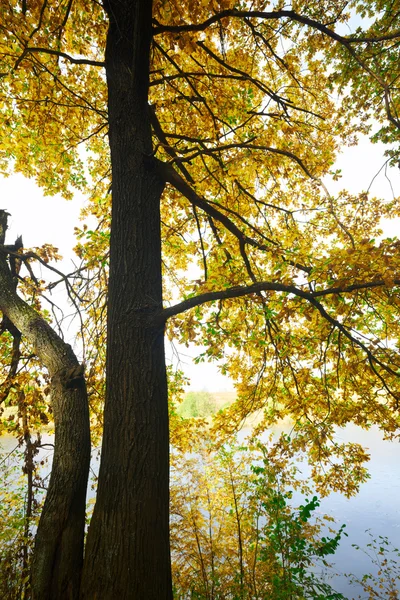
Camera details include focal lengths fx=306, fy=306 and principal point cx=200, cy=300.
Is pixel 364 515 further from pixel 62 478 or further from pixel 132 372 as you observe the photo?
pixel 132 372

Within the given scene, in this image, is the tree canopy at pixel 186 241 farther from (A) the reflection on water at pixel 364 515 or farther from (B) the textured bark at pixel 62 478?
(A) the reflection on water at pixel 364 515

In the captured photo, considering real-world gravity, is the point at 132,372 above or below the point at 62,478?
above

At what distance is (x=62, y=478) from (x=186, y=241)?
112 inches

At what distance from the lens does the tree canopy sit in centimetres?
178

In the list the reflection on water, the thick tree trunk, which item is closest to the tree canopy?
the thick tree trunk

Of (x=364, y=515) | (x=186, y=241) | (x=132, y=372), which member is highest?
(x=186, y=241)

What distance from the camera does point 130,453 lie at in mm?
1662

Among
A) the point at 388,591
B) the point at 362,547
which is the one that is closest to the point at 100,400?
the point at 388,591

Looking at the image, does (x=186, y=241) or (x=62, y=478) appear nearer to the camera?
(x=62, y=478)

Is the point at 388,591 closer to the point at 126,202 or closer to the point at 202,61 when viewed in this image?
the point at 126,202

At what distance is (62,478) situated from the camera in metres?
1.85

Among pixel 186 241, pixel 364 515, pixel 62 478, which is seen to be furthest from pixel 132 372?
pixel 364 515

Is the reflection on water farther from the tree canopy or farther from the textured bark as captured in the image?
the textured bark

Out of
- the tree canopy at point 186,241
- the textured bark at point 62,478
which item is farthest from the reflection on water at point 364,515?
the textured bark at point 62,478
